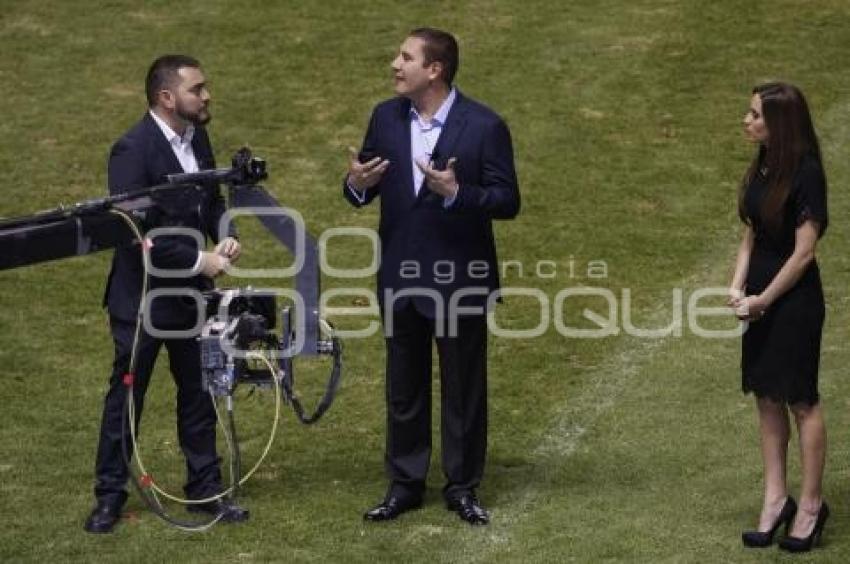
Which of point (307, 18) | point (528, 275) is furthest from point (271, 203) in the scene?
point (307, 18)

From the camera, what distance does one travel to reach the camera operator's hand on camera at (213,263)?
9.44m

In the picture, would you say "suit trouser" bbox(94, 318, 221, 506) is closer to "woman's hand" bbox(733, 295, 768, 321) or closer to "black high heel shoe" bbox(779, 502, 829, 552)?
"woman's hand" bbox(733, 295, 768, 321)

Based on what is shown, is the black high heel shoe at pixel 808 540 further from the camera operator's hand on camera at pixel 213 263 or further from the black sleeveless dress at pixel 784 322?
the camera operator's hand on camera at pixel 213 263

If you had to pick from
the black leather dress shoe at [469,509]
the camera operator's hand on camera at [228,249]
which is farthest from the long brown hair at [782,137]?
the camera operator's hand on camera at [228,249]

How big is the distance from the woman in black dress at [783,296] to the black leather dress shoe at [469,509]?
129 cm

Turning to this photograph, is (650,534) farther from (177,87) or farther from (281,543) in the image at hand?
(177,87)

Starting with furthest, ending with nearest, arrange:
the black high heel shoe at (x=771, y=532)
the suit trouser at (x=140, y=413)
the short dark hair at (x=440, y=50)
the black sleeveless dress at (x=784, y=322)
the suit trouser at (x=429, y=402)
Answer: the suit trouser at (x=429, y=402), the suit trouser at (x=140, y=413), the short dark hair at (x=440, y=50), the black high heel shoe at (x=771, y=532), the black sleeveless dress at (x=784, y=322)

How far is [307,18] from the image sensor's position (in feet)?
60.1

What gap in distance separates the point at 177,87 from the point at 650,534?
3.06m

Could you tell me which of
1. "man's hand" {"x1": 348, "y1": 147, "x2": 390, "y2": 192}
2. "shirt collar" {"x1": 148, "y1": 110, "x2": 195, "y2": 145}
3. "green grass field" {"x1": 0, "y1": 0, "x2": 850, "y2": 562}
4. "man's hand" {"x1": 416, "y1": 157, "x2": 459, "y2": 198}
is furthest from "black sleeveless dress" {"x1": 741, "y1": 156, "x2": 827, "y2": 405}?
"shirt collar" {"x1": 148, "y1": 110, "x2": 195, "y2": 145}

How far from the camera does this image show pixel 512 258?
14328 millimetres

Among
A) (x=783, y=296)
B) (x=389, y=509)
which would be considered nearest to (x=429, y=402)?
(x=389, y=509)

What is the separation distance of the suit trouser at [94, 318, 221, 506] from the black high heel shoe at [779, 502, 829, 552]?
2784mm

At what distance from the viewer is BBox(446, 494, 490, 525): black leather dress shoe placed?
9719 millimetres
